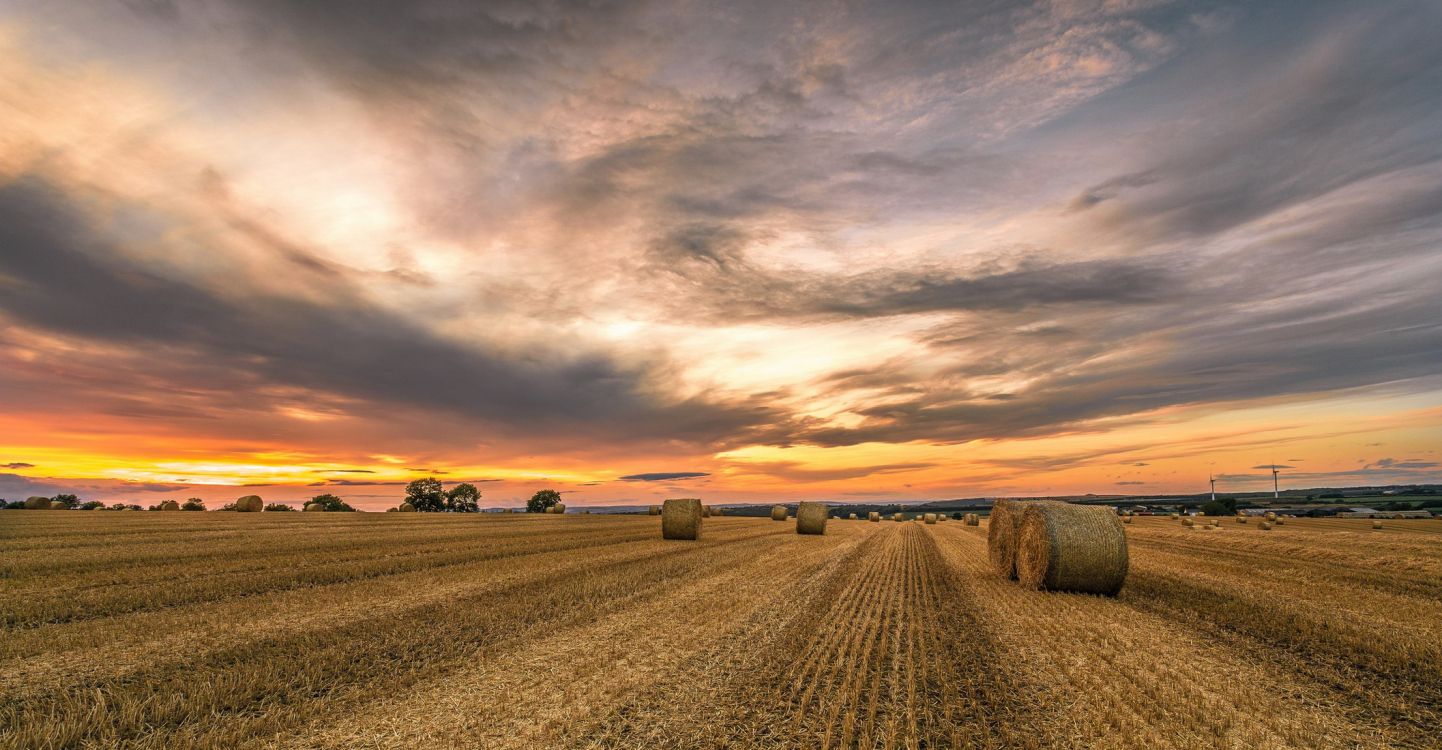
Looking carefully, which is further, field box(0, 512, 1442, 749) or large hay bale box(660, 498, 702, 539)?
large hay bale box(660, 498, 702, 539)

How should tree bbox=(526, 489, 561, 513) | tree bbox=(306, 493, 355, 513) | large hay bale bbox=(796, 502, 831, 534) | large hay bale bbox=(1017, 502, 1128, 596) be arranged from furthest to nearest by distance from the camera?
tree bbox=(526, 489, 561, 513)
tree bbox=(306, 493, 355, 513)
large hay bale bbox=(796, 502, 831, 534)
large hay bale bbox=(1017, 502, 1128, 596)

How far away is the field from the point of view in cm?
546

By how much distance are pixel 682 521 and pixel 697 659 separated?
1816 cm

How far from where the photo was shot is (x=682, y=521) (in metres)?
25.3

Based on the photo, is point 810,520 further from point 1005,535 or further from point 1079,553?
point 1079,553

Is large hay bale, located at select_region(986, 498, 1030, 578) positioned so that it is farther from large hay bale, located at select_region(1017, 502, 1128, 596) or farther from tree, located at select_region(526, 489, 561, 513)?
tree, located at select_region(526, 489, 561, 513)

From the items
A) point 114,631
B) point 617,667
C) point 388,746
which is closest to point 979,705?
point 617,667

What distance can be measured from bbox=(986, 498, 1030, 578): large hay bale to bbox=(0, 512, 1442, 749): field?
0.69 m

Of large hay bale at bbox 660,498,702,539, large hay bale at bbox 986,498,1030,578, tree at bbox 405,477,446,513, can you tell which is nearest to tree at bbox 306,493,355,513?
tree at bbox 405,477,446,513

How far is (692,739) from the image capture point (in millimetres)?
5207

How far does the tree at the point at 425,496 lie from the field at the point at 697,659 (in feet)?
230

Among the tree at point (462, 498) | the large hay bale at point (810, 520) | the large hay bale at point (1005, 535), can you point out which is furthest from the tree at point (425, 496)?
the large hay bale at point (1005, 535)

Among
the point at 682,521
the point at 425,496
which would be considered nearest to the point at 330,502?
the point at 425,496

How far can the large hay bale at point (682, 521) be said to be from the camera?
25.2 metres
